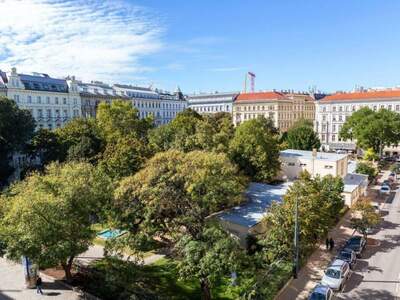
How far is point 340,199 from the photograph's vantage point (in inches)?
1177

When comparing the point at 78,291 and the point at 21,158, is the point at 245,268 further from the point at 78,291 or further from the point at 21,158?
the point at 21,158

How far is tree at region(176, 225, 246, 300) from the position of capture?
16438 millimetres

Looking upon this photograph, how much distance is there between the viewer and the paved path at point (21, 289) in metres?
20.5

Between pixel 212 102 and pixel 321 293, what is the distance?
9398 centimetres

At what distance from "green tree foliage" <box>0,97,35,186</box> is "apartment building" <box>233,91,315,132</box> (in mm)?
64356

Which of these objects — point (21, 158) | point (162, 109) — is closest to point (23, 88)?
point (21, 158)

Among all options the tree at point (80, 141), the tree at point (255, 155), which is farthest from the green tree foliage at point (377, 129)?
the tree at point (80, 141)

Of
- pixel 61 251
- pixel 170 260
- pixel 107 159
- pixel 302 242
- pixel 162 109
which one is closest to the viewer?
pixel 61 251

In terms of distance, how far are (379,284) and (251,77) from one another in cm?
13179

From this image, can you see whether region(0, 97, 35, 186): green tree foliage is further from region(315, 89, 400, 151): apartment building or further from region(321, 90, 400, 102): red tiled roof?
region(321, 90, 400, 102): red tiled roof

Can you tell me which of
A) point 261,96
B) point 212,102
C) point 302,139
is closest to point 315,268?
point 302,139

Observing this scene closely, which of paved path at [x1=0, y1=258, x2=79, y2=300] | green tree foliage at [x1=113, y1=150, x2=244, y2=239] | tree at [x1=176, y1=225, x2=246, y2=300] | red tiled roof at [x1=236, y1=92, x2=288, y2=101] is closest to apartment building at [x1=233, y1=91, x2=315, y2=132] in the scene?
red tiled roof at [x1=236, y1=92, x2=288, y2=101]

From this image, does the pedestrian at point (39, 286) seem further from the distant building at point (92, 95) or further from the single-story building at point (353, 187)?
the distant building at point (92, 95)

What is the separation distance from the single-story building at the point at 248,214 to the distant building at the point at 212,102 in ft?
238
